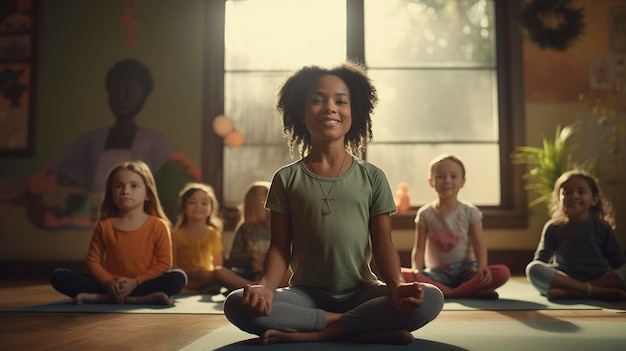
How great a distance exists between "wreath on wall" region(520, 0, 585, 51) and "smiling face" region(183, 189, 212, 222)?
8.15ft

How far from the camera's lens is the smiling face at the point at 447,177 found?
2766mm

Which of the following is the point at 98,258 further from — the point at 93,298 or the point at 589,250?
the point at 589,250

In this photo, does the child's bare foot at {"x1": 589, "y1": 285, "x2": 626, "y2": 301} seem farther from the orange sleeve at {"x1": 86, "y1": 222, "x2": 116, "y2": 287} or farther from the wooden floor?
the orange sleeve at {"x1": 86, "y1": 222, "x2": 116, "y2": 287}

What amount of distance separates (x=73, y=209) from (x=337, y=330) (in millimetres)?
3196

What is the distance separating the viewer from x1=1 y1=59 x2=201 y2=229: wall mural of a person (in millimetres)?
4121

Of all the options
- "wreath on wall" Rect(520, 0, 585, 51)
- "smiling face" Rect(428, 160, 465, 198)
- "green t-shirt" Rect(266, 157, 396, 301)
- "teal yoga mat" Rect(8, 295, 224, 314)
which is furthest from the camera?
"wreath on wall" Rect(520, 0, 585, 51)

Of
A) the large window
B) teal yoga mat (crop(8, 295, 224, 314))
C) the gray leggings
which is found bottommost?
teal yoga mat (crop(8, 295, 224, 314))

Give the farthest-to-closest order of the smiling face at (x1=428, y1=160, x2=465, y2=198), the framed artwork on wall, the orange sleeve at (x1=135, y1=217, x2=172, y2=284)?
the framed artwork on wall → the smiling face at (x1=428, y1=160, x2=465, y2=198) → the orange sleeve at (x1=135, y1=217, x2=172, y2=284)

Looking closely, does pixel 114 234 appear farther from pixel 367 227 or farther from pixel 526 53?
pixel 526 53

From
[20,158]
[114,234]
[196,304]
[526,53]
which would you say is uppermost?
[526,53]

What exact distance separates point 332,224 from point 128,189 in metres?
1.25

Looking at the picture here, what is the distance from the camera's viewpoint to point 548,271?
8.39 ft

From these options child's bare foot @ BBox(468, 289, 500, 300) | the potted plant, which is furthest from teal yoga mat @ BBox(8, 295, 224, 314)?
the potted plant

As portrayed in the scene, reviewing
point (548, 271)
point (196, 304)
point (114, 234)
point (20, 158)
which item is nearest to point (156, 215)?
point (114, 234)
